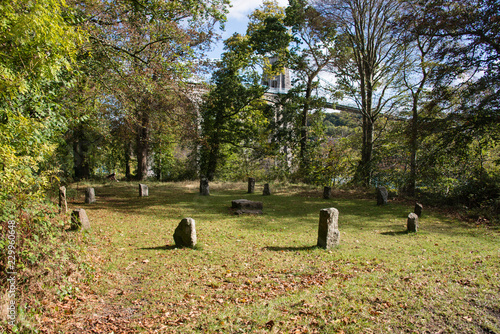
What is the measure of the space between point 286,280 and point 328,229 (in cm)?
234

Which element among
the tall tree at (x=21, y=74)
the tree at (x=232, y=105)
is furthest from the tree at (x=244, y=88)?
the tall tree at (x=21, y=74)

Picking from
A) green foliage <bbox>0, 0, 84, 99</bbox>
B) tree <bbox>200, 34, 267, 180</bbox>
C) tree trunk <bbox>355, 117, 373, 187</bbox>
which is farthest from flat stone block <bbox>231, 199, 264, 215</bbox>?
tree <bbox>200, 34, 267, 180</bbox>

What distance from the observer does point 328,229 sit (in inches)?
288

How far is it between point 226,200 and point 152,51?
8.14 meters

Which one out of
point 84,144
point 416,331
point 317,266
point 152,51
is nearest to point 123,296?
point 317,266

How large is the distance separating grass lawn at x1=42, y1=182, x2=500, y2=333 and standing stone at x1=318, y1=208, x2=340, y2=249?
265 millimetres

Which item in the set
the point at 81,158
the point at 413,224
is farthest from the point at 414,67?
the point at 81,158

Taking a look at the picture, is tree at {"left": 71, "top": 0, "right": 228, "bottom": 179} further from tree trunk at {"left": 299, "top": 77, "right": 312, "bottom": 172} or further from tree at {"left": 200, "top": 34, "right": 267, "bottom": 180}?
tree trunk at {"left": 299, "top": 77, "right": 312, "bottom": 172}

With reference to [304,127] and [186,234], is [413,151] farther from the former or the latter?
[186,234]

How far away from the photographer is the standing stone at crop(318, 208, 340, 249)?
7.29m

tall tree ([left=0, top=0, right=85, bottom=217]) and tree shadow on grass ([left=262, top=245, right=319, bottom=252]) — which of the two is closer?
tall tree ([left=0, top=0, right=85, bottom=217])

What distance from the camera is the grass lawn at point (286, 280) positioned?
3947 mm

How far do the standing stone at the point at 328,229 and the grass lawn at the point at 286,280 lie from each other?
265 millimetres

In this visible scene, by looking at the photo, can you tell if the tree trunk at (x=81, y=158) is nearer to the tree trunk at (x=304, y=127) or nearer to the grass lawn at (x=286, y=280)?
the grass lawn at (x=286, y=280)
